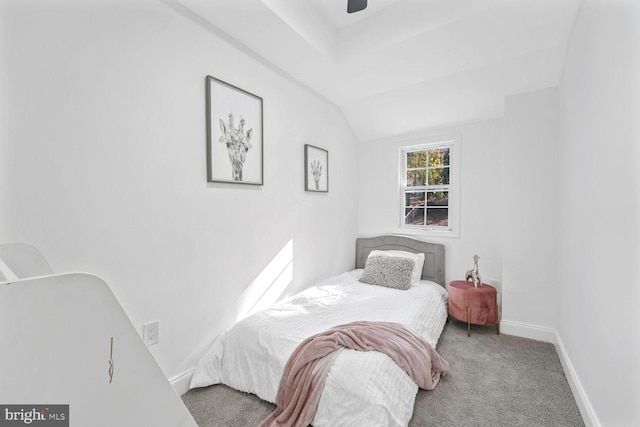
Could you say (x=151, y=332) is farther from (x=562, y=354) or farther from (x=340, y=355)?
Answer: (x=562, y=354)

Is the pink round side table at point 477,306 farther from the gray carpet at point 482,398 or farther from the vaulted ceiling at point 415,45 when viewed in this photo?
the vaulted ceiling at point 415,45

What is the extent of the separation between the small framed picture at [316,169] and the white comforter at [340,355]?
3.51 feet

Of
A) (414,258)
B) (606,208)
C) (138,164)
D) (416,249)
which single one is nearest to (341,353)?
(606,208)

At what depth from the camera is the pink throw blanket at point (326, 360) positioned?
1.55 m

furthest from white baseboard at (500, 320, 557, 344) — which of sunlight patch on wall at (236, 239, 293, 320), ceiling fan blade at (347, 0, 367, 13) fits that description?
ceiling fan blade at (347, 0, 367, 13)

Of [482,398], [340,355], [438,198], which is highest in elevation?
[438,198]

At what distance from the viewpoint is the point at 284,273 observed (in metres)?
2.74

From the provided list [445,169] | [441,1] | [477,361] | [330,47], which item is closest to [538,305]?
[477,361]

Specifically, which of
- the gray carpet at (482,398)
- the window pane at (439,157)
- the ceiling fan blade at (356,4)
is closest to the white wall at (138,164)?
the gray carpet at (482,398)

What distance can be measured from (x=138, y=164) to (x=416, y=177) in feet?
10.3

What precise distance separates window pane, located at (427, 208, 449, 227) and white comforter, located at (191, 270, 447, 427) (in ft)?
3.12

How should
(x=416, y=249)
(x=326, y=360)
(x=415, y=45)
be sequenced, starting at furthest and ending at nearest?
1. (x=416, y=249)
2. (x=415, y=45)
3. (x=326, y=360)

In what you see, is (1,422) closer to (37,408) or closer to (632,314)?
(37,408)

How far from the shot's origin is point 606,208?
132cm
